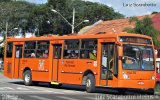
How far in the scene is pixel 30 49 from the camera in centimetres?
2659

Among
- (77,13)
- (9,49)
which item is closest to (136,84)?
(9,49)

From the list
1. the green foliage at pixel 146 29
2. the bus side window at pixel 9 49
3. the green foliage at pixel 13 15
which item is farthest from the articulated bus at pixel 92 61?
the green foliage at pixel 13 15

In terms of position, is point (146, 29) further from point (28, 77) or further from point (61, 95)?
point (61, 95)

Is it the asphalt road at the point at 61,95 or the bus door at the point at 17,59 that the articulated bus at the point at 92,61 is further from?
the asphalt road at the point at 61,95

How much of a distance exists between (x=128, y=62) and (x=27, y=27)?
2771 inches

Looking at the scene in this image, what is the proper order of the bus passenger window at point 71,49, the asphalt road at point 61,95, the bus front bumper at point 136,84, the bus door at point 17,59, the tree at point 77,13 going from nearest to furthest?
the asphalt road at point 61,95, the bus front bumper at point 136,84, the bus passenger window at point 71,49, the bus door at point 17,59, the tree at point 77,13

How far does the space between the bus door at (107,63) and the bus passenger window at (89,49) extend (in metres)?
0.57

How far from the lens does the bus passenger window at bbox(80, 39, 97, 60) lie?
2177cm

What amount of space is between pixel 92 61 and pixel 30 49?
6079 millimetres

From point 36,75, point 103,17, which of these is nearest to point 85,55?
point 36,75

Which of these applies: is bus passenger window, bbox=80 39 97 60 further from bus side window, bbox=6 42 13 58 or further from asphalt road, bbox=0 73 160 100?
bus side window, bbox=6 42 13 58

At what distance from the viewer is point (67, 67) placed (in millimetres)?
23625

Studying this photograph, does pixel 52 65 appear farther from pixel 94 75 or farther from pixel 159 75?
pixel 159 75

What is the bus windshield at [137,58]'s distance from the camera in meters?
20.4
